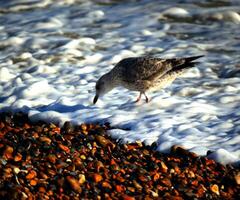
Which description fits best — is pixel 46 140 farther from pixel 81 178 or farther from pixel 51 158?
pixel 81 178

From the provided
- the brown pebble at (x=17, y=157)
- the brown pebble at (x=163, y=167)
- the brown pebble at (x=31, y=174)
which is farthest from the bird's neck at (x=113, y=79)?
the brown pebble at (x=31, y=174)

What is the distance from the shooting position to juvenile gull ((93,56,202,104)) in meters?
8.10

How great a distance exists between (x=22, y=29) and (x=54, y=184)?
721cm

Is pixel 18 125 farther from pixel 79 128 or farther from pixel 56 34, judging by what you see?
pixel 56 34

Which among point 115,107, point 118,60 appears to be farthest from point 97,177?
point 118,60

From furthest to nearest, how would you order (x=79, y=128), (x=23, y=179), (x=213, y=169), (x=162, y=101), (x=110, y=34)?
1. (x=110, y=34)
2. (x=162, y=101)
3. (x=79, y=128)
4. (x=213, y=169)
5. (x=23, y=179)

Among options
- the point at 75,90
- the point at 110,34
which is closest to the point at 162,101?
the point at 75,90

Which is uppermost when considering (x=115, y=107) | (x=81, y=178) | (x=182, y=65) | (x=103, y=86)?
(x=81, y=178)

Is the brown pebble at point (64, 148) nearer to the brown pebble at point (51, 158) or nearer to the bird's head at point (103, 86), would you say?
the brown pebble at point (51, 158)

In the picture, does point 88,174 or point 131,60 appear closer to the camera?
point 88,174

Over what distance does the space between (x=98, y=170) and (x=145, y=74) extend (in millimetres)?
2586

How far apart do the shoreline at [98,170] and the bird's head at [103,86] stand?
1.49 meters

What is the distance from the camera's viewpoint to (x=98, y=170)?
5.82 m

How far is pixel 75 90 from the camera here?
8.77 metres
